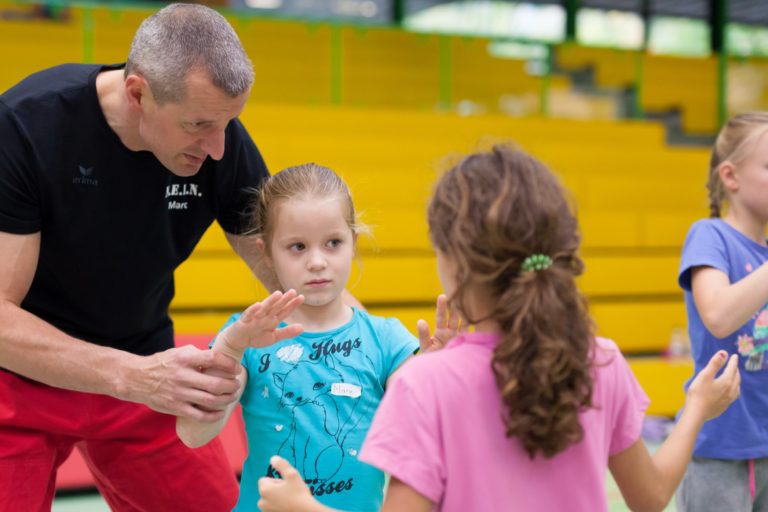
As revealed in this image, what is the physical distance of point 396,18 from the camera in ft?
A: 34.2

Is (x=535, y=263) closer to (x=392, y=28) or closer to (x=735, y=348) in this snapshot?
(x=735, y=348)

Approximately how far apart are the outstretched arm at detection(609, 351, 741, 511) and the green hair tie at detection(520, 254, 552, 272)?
361 mm

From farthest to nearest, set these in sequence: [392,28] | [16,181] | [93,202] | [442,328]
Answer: [392,28]
[93,202]
[16,181]
[442,328]

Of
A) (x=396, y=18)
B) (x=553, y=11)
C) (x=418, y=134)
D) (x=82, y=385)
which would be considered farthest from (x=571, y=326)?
(x=553, y=11)

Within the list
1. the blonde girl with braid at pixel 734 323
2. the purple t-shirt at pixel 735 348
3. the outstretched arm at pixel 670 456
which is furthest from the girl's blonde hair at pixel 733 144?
the outstretched arm at pixel 670 456

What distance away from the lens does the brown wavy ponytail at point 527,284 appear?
1203 millimetres

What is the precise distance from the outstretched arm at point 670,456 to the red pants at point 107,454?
1.09 m

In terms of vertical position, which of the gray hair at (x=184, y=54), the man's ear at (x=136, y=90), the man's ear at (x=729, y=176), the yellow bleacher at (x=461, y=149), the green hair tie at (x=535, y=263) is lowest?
the yellow bleacher at (x=461, y=149)

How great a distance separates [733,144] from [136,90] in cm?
147

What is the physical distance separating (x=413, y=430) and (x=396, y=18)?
32.0ft

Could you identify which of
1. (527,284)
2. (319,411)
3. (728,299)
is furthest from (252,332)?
(728,299)

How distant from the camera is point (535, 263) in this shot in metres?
1.23

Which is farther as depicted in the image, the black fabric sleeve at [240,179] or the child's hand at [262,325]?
the black fabric sleeve at [240,179]

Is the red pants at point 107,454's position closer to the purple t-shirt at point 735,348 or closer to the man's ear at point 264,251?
the man's ear at point 264,251
